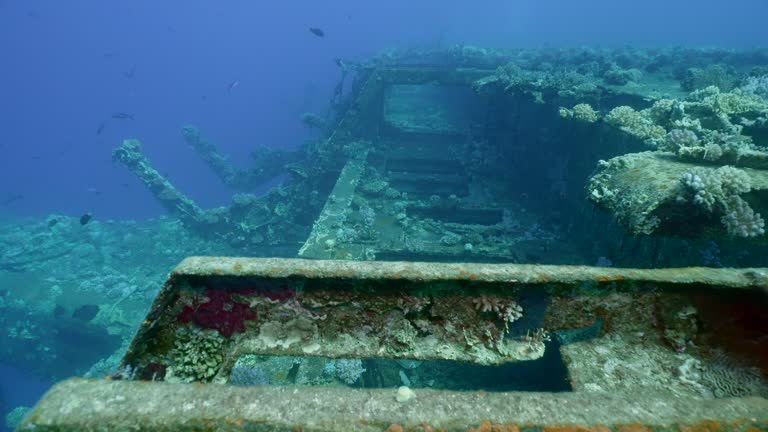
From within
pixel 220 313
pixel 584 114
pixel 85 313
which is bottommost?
pixel 85 313

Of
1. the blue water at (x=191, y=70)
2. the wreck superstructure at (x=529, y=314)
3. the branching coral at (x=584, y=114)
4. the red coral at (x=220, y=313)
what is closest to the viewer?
the wreck superstructure at (x=529, y=314)

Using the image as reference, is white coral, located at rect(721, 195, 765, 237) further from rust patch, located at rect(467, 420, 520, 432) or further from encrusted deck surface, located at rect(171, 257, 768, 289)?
rust patch, located at rect(467, 420, 520, 432)

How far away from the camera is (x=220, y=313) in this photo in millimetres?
2615

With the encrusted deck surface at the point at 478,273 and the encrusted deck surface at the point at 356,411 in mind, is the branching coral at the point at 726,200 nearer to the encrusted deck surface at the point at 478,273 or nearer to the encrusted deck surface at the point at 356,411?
the encrusted deck surface at the point at 478,273

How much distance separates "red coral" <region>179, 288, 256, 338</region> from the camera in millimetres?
2574

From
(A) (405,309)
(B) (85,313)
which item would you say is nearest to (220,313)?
(A) (405,309)

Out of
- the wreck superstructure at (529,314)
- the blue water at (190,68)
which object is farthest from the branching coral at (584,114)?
the blue water at (190,68)

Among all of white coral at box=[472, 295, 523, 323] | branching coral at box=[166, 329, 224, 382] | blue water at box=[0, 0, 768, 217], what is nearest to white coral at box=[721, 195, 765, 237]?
white coral at box=[472, 295, 523, 323]

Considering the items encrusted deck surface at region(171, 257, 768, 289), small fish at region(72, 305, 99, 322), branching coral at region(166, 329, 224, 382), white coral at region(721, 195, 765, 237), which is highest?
white coral at region(721, 195, 765, 237)

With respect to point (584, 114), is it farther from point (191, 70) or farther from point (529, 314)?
point (191, 70)

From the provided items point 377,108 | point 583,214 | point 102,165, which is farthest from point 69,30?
point 583,214

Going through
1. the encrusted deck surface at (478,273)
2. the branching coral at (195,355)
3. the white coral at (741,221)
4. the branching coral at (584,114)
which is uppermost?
the branching coral at (584,114)

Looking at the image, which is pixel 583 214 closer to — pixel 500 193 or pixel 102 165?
pixel 500 193

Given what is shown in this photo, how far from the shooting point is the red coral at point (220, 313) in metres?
2.57
